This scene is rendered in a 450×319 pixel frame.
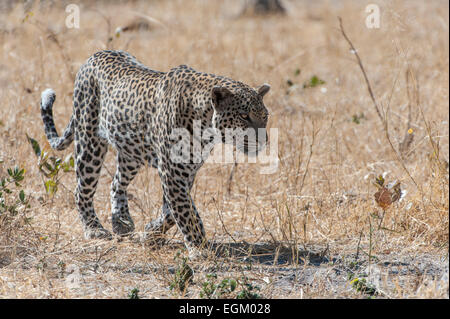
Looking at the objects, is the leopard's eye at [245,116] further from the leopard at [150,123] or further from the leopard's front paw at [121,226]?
the leopard's front paw at [121,226]

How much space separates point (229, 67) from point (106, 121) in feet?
10.4

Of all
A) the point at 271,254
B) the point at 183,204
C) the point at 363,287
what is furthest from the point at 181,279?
the point at 363,287

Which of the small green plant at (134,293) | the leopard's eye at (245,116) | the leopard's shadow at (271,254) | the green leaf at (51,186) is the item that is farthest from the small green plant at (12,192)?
the leopard's eye at (245,116)

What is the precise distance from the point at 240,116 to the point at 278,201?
5.95ft

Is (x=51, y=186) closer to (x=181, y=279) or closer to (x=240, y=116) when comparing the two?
(x=181, y=279)

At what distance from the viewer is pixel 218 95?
4758 mm

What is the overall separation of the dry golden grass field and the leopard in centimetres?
23

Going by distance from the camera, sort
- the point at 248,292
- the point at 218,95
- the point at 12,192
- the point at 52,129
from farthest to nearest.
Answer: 1. the point at 52,129
2. the point at 12,192
3. the point at 218,95
4. the point at 248,292

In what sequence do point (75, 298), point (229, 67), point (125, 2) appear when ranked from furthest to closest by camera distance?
point (125, 2)
point (229, 67)
point (75, 298)

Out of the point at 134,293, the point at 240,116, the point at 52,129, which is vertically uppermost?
the point at 240,116

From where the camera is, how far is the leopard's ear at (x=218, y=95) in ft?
15.5
